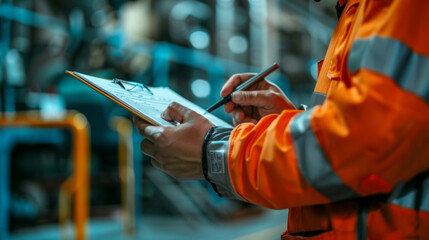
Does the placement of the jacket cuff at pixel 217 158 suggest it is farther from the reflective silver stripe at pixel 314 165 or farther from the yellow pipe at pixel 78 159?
the yellow pipe at pixel 78 159

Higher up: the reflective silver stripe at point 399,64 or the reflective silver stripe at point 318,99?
the reflective silver stripe at point 399,64

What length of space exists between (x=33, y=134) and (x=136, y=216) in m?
1.68

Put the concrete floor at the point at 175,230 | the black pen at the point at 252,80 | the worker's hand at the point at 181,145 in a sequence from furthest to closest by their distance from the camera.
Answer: the concrete floor at the point at 175,230, the black pen at the point at 252,80, the worker's hand at the point at 181,145

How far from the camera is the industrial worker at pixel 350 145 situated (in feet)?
2.39

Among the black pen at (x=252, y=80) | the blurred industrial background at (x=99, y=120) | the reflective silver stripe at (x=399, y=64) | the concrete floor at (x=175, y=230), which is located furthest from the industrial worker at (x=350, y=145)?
the concrete floor at (x=175, y=230)

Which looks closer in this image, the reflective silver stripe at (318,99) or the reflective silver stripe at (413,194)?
the reflective silver stripe at (413,194)

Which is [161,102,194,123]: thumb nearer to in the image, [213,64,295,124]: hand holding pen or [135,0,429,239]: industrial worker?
[135,0,429,239]: industrial worker

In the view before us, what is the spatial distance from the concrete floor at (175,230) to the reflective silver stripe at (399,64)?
415 centimetres

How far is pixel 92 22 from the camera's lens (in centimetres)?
584

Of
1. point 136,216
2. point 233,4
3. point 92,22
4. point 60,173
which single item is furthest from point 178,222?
point 233,4

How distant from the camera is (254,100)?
57.3 inches

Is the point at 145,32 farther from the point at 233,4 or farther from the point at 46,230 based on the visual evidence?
the point at 46,230

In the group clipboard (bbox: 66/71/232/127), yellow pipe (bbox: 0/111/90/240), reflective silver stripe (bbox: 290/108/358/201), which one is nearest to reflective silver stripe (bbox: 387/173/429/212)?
reflective silver stripe (bbox: 290/108/358/201)

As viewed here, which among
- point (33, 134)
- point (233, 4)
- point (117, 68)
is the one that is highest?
point (233, 4)
